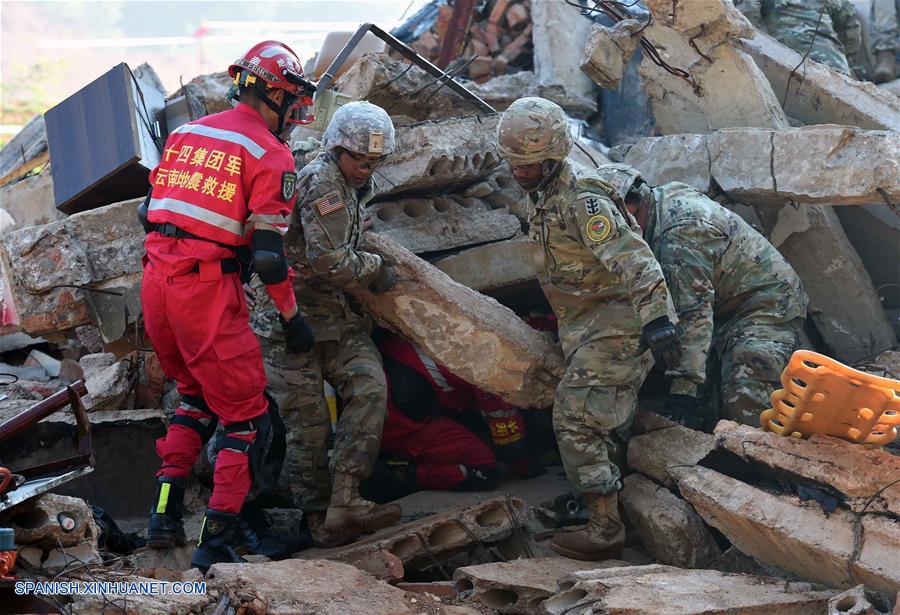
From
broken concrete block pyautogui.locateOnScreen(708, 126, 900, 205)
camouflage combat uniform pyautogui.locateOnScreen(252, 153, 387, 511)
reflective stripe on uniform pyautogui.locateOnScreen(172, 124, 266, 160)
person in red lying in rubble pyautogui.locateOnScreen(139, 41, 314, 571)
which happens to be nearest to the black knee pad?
person in red lying in rubble pyautogui.locateOnScreen(139, 41, 314, 571)

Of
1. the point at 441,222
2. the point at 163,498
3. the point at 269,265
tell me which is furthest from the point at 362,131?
the point at 163,498

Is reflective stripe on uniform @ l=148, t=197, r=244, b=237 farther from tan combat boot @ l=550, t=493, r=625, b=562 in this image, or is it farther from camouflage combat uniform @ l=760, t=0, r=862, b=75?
camouflage combat uniform @ l=760, t=0, r=862, b=75

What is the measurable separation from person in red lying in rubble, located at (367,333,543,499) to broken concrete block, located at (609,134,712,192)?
5.86ft

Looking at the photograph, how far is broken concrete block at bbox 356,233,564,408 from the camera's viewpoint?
4742 mm

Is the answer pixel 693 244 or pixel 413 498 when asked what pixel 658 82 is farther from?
pixel 413 498

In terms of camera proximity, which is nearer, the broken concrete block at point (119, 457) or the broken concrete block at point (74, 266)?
the broken concrete block at point (119, 457)

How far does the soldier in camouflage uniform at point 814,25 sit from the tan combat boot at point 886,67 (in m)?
0.31

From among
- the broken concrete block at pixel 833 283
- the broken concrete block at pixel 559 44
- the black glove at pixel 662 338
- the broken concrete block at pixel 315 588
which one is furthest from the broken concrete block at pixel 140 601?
the broken concrete block at pixel 559 44

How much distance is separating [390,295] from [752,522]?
6.61 feet

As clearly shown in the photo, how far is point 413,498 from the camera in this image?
5062 mm

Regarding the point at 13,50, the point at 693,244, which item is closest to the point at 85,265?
the point at 693,244

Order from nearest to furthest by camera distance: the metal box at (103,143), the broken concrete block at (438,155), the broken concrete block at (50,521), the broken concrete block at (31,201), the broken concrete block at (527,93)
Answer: the broken concrete block at (50,521) < the broken concrete block at (438,155) < the metal box at (103,143) < the broken concrete block at (527,93) < the broken concrete block at (31,201)

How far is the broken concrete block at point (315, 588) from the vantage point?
3340 mm

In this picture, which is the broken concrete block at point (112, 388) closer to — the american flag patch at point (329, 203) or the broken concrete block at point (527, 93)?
the american flag patch at point (329, 203)
